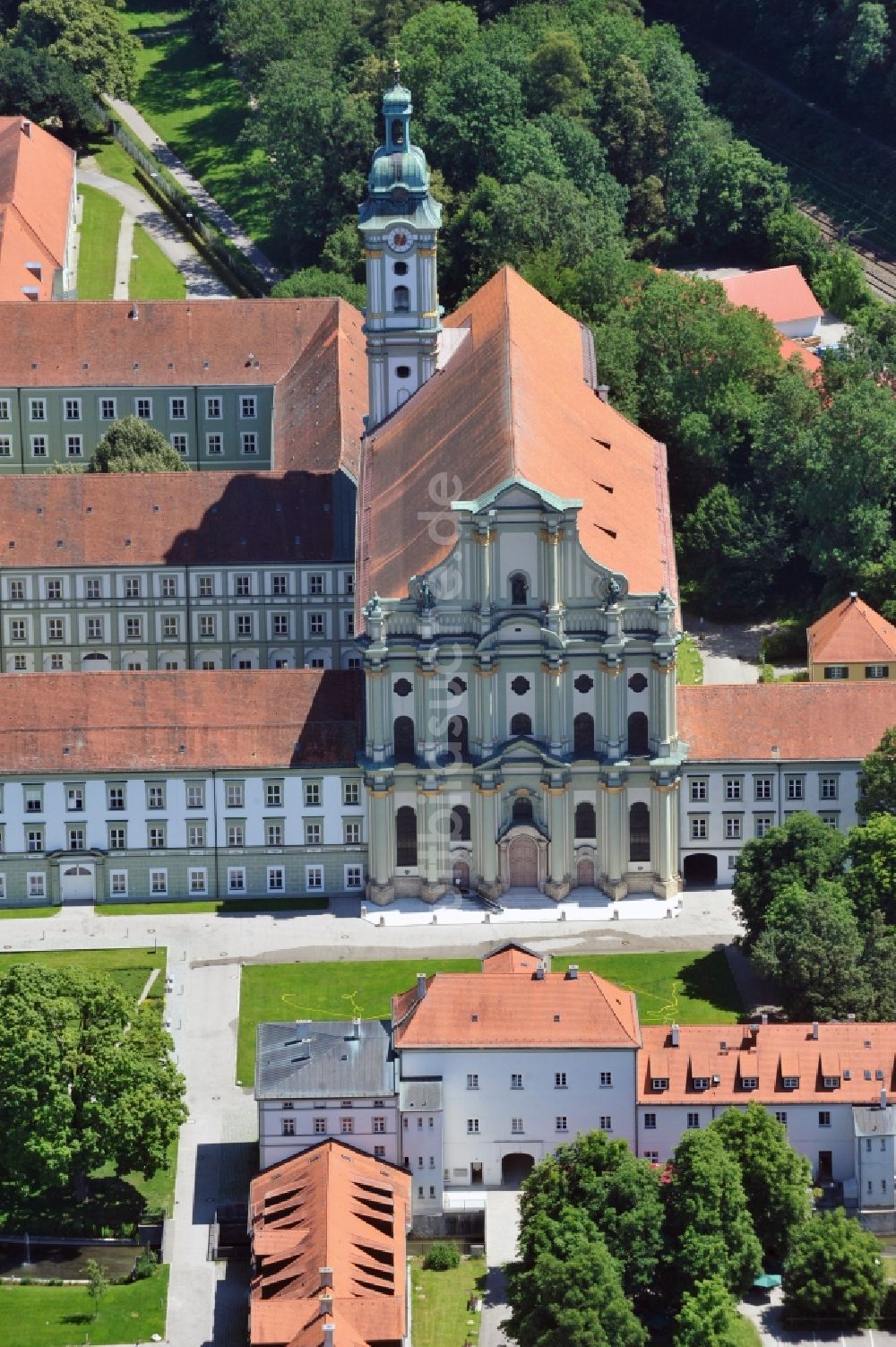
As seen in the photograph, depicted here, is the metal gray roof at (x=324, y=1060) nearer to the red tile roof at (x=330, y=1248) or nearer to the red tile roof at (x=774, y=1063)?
the red tile roof at (x=330, y=1248)

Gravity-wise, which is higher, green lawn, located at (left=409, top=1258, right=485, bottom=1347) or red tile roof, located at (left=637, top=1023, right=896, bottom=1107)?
red tile roof, located at (left=637, top=1023, right=896, bottom=1107)

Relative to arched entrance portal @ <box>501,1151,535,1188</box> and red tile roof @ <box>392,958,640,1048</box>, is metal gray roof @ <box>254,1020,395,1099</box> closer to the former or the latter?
red tile roof @ <box>392,958,640,1048</box>

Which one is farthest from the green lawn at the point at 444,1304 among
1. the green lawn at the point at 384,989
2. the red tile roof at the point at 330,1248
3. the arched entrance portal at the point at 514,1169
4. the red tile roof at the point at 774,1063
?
the green lawn at the point at 384,989

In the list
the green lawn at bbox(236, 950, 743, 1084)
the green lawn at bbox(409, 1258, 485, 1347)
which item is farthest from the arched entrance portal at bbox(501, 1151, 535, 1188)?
the green lawn at bbox(236, 950, 743, 1084)

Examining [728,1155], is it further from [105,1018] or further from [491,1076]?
[105,1018]

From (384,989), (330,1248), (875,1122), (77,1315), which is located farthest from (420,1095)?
(875,1122)

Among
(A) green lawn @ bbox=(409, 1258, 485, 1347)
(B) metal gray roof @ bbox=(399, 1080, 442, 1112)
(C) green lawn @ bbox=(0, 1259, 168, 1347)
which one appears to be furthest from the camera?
(B) metal gray roof @ bbox=(399, 1080, 442, 1112)

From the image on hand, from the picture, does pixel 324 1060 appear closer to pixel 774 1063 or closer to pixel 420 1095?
pixel 420 1095
